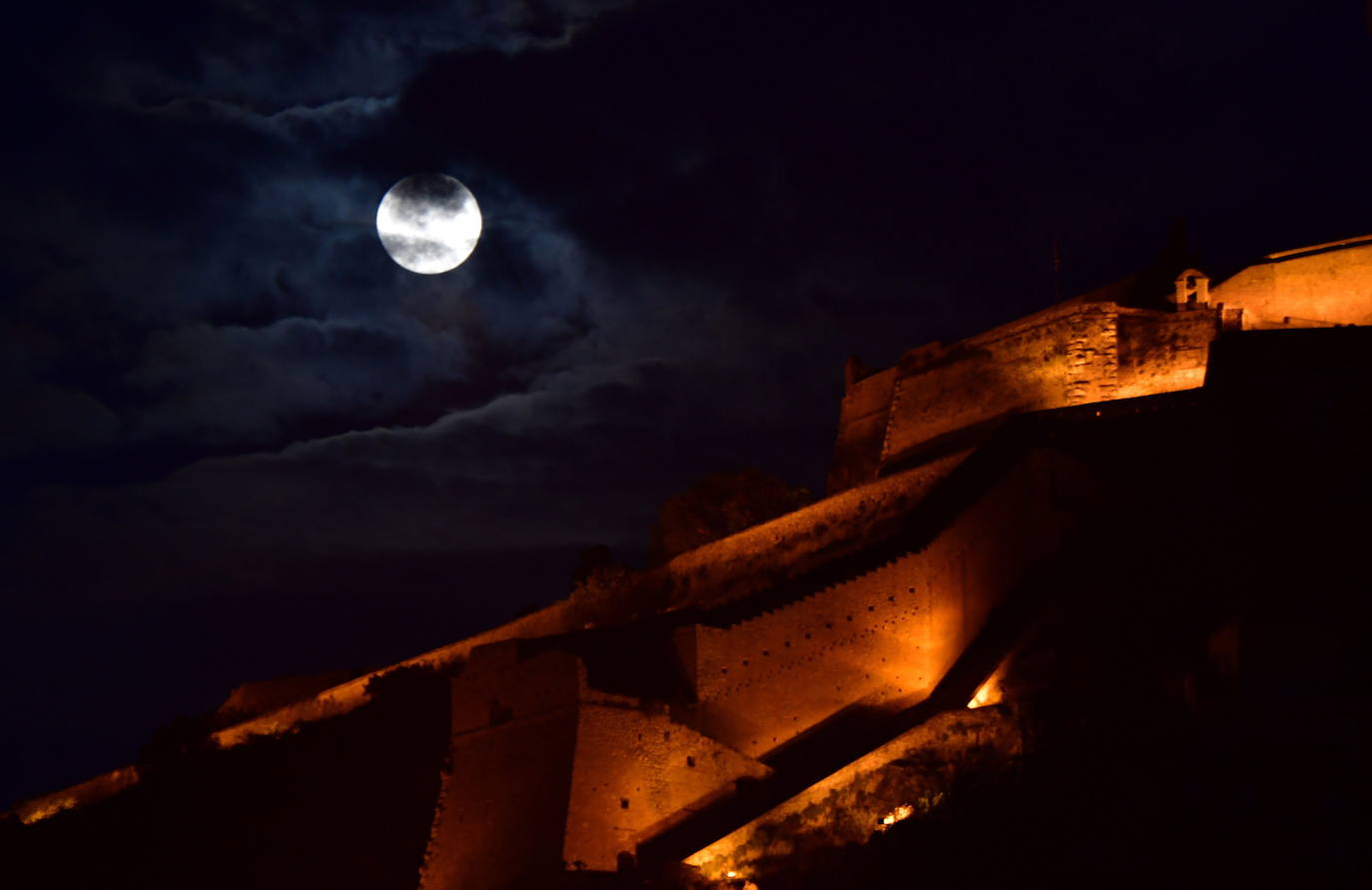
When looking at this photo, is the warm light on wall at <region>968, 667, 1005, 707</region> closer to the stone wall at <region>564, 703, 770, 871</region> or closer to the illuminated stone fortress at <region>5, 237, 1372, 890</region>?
the illuminated stone fortress at <region>5, 237, 1372, 890</region>

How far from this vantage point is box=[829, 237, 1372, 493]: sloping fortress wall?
31.2 m

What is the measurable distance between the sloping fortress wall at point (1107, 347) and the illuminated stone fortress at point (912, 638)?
0.07m

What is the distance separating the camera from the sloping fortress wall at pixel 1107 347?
102 ft

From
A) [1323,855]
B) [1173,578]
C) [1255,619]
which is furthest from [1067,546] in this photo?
[1323,855]

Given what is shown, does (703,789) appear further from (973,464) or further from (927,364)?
(927,364)

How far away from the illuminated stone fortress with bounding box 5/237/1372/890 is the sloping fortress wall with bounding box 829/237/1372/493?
74 mm

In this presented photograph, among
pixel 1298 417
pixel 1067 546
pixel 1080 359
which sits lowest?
pixel 1067 546

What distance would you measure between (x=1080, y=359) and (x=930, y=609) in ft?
30.4

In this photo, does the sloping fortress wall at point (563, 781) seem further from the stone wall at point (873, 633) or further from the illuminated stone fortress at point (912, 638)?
the stone wall at point (873, 633)

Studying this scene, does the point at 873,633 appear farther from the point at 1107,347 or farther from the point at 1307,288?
the point at 1307,288

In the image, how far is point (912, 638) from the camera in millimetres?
26094

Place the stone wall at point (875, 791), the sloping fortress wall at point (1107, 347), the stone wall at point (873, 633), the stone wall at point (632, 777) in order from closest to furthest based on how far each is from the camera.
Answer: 1. the stone wall at point (875, 791)
2. the stone wall at point (632, 777)
3. the stone wall at point (873, 633)
4. the sloping fortress wall at point (1107, 347)

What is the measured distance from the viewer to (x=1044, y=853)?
19.9 meters

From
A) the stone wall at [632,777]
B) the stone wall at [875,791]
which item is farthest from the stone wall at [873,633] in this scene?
the stone wall at [875,791]
